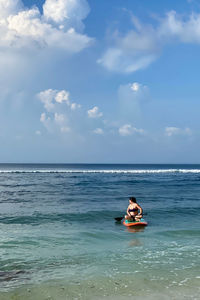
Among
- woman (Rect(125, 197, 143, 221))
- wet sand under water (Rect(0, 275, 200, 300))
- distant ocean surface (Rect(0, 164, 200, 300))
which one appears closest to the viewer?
wet sand under water (Rect(0, 275, 200, 300))

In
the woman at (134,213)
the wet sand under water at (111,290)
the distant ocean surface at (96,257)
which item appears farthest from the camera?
the woman at (134,213)

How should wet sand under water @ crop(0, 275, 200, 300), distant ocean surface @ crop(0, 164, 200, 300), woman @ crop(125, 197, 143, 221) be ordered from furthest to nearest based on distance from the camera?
woman @ crop(125, 197, 143, 221), distant ocean surface @ crop(0, 164, 200, 300), wet sand under water @ crop(0, 275, 200, 300)

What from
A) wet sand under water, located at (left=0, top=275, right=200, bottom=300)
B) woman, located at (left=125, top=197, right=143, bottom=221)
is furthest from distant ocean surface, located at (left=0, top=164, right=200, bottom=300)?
woman, located at (left=125, top=197, right=143, bottom=221)

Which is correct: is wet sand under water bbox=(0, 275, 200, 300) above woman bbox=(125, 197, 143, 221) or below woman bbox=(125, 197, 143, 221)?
below

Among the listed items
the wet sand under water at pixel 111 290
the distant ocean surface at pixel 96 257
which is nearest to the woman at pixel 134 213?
the distant ocean surface at pixel 96 257

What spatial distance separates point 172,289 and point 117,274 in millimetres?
1860

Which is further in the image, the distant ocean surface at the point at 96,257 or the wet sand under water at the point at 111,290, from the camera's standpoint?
the distant ocean surface at the point at 96,257

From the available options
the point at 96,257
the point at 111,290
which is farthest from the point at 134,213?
the point at 111,290

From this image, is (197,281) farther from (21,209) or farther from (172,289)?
(21,209)

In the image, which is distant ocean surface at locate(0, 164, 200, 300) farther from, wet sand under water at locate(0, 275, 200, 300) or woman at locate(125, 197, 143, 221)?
woman at locate(125, 197, 143, 221)

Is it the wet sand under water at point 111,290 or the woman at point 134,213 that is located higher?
the woman at point 134,213

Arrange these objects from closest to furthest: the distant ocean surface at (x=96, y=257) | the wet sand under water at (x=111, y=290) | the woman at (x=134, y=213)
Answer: the wet sand under water at (x=111, y=290) → the distant ocean surface at (x=96, y=257) → the woman at (x=134, y=213)

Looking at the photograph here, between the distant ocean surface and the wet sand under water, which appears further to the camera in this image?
the distant ocean surface

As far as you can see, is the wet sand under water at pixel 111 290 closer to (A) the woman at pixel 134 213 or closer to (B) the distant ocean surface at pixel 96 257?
(B) the distant ocean surface at pixel 96 257
